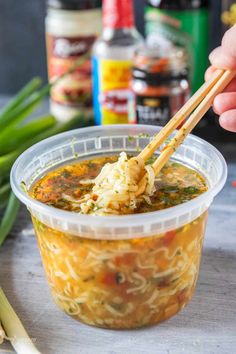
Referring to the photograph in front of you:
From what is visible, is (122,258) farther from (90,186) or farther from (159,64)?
(159,64)

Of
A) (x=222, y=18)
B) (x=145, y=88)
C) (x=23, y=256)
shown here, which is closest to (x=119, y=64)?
(x=145, y=88)

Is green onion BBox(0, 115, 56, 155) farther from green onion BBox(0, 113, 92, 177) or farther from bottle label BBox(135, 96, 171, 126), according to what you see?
bottle label BBox(135, 96, 171, 126)

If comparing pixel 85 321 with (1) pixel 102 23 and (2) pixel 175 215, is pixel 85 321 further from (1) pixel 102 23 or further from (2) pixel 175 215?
(1) pixel 102 23

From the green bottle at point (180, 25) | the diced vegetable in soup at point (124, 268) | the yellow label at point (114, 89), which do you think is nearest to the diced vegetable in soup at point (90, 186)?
the diced vegetable in soup at point (124, 268)

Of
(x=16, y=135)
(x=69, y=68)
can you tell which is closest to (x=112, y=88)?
(x=69, y=68)

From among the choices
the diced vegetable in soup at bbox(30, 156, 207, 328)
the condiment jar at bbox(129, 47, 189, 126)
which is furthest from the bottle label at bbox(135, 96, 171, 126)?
the diced vegetable in soup at bbox(30, 156, 207, 328)

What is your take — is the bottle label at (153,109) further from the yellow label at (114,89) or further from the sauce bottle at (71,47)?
the sauce bottle at (71,47)
